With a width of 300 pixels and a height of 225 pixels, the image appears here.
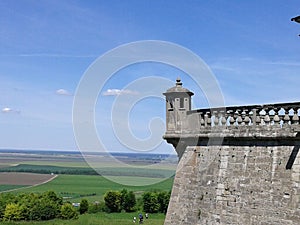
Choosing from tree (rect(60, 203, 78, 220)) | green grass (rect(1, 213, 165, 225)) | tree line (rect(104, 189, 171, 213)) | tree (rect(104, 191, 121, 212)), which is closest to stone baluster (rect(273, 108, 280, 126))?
green grass (rect(1, 213, 165, 225))

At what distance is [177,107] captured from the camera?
1552cm

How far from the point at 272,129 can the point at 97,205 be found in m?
63.4

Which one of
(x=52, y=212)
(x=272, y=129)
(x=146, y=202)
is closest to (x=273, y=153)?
(x=272, y=129)

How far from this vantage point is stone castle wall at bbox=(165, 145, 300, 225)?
38.6 feet

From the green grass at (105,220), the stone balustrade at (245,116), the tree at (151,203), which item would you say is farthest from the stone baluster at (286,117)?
the tree at (151,203)

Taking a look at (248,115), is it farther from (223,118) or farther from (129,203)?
(129,203)

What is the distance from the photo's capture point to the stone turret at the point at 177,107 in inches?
605

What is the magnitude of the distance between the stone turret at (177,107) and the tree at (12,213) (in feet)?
166

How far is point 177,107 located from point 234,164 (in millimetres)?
3229

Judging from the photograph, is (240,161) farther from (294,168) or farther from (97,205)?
(97,205)

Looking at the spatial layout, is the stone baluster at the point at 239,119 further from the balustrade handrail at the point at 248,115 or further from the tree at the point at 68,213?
the tree at the point at 68,213

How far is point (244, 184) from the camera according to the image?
12844 mm

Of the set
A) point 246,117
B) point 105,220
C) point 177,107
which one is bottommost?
point 105,220

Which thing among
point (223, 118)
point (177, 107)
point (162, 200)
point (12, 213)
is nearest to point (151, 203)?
point (162, 200)
